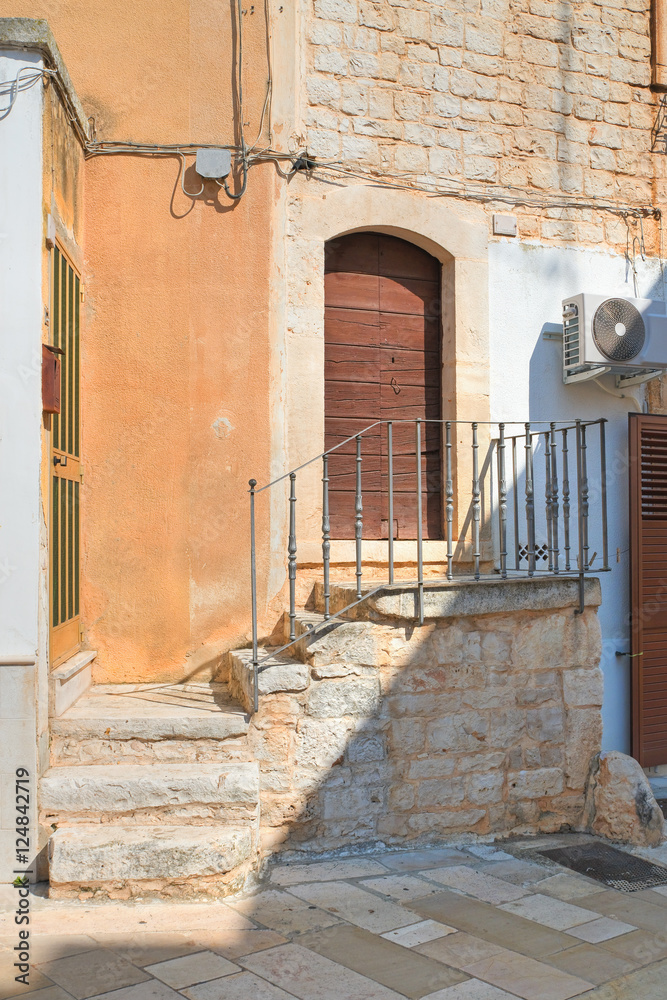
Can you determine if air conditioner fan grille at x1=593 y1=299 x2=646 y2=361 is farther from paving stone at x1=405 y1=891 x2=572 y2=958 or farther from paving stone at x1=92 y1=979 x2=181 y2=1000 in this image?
paving stone at x1=92 y1=979 x2=181 y2=1000

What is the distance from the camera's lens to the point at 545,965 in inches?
130

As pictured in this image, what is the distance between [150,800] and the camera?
3.92m

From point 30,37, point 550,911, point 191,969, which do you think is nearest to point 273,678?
point 191,969

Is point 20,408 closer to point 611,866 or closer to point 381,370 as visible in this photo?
point 381,370

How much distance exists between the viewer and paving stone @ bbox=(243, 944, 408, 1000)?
3.03m

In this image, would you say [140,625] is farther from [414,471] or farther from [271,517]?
[414,471]

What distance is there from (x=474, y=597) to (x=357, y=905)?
1626mm

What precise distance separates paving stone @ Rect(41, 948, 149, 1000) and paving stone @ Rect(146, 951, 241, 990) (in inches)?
2.8

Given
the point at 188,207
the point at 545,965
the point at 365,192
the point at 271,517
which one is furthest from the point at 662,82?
the point at 545,965

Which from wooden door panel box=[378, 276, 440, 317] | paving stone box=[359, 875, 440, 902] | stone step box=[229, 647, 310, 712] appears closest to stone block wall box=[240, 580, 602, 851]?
stone step box=[229, 647, 310, 712]

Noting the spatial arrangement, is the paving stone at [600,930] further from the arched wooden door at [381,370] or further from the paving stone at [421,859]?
the arched wooden door at [381,370]

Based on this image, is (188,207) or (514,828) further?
(188,207)

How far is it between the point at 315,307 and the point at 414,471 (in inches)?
50.4

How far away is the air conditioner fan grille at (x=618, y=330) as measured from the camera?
18.9ft
